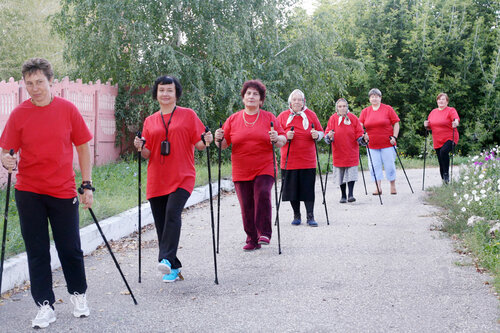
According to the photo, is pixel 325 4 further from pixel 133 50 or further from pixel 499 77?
pixel 133 50

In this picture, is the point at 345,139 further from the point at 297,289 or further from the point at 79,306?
the point at 79,306

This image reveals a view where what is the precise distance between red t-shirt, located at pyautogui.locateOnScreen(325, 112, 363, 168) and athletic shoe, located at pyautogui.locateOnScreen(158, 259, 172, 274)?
20.0 feet

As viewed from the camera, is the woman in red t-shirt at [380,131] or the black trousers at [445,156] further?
the black trousers at [445,156]

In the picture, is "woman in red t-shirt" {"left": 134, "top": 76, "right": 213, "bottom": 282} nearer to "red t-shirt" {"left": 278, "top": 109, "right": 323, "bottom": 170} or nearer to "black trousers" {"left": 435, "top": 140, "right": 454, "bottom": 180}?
"red t-shirt" {"left": 278, "top": 109, "right": 323, "bottom": 170}

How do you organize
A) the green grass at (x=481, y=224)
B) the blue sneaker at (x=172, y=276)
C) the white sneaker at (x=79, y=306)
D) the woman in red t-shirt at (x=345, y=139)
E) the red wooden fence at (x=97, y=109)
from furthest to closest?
the red wooden fence at (x=97, y=109) → the woman in red t-shirt at (x=345, y=139) → the green grass at (x=481, y=224) → the blue sneaker at (x=172, y=276) → the white sneaker at (x=79, y=306)

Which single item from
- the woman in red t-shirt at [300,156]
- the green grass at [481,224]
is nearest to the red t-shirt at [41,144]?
the green grass at [481,224]

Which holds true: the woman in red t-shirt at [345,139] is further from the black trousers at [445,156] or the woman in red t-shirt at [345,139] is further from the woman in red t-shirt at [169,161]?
the woman in red t-shirt at [169,161]

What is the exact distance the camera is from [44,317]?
4.41 metres

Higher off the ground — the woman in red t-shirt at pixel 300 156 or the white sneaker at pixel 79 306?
the woman in red t-shirt at pixel 300 156

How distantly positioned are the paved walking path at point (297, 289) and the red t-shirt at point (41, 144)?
3.43ft

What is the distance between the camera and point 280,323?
4.39 m

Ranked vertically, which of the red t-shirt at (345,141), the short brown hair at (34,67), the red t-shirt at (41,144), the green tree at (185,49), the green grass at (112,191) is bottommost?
the green grass at (112,191)

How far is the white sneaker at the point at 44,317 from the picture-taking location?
14.3 ft

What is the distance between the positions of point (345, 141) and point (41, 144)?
7.46m
